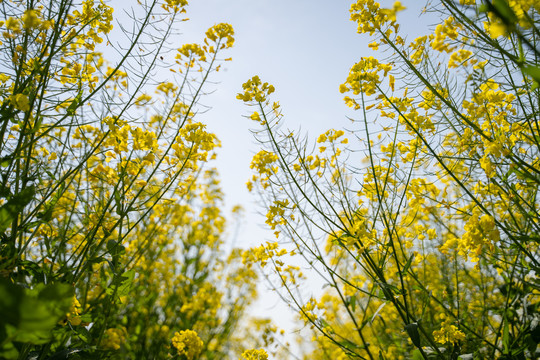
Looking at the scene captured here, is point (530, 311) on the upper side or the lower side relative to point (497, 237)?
lower

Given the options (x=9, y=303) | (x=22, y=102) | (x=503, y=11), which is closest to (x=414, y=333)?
(x=503, y=11)

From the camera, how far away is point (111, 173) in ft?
7.73

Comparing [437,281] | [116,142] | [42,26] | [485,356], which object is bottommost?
[485,356]

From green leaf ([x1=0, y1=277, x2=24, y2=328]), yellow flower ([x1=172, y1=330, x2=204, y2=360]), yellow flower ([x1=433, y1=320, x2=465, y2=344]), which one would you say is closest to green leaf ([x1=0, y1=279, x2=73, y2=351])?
green leaf ([x1=0, y1=277, x2=24, y2=328])

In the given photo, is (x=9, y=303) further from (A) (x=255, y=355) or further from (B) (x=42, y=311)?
(A) (x=255, y=355)

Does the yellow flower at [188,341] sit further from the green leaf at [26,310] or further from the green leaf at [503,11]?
the green leaf at [503,11]

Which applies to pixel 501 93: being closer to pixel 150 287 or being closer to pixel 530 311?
pixel 530 311

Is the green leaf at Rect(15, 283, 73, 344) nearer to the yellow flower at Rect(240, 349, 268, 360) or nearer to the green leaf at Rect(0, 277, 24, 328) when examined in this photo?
the green leaf at Rect(0, 277, 24, 328)

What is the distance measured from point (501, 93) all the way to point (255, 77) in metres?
1.54

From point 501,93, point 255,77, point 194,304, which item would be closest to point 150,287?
point 194,304

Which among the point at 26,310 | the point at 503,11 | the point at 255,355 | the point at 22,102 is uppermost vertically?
the point at 22,102

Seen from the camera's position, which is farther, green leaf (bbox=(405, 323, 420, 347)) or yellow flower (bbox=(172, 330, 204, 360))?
yellow flower (bbox=(172, 330, 204, 360))

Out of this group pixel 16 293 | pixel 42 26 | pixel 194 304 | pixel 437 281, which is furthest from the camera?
pixel 194 304

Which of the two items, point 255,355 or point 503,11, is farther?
point 255,355
